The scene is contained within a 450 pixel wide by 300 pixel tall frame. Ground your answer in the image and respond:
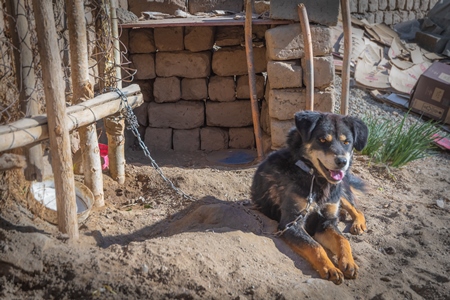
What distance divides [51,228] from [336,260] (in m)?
2.30

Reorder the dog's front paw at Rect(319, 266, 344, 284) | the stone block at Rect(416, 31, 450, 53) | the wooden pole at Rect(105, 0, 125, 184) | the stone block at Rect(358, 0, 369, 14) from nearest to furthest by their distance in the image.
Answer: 1. the dog's front paw at Rect(319, 266, 344, 284)
2. the wooden pole at Rect(105, 0, 125, 184)
3. the stone block at Rect(416, 31, 450, 53)
4. the stone block at Rect(358, 0, 369, 14)

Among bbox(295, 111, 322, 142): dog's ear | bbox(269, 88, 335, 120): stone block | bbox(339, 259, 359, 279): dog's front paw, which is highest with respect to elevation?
bbox(295, 111, 322, 142): dog's ear

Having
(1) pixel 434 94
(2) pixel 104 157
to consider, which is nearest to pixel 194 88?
(2) pixel 104 157

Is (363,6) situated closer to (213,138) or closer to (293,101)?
(213,138)

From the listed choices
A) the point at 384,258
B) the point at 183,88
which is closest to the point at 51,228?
the point at 384,258

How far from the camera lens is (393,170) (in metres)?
6.35

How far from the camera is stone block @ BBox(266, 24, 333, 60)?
5973 millimetres

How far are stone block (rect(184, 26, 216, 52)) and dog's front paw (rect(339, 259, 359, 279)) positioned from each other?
4043mm

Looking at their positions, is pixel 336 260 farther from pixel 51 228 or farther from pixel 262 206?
pixel 51 228

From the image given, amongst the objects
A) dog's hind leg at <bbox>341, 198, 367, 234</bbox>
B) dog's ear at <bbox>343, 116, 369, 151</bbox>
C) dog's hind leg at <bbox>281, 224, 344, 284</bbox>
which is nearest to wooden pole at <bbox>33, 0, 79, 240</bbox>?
dog's hind leg at <bbox>281, 224, 344, 284</bbox>

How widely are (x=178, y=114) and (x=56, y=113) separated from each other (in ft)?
12.8

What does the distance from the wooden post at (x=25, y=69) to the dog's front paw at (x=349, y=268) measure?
2491mm

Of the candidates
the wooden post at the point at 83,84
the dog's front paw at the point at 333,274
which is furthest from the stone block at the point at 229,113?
the dog's front paw at the point at 333,274

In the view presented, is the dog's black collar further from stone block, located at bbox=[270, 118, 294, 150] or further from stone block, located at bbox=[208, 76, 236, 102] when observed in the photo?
stone block, located at bbox=[208, 76, 236, 102]
